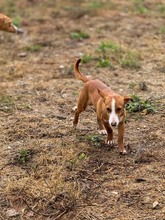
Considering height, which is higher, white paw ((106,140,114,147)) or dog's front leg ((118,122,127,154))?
dog's front leg ((118,122,127,154))

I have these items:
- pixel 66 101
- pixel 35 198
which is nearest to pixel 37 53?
pixel 66 101

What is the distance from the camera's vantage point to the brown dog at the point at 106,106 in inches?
195

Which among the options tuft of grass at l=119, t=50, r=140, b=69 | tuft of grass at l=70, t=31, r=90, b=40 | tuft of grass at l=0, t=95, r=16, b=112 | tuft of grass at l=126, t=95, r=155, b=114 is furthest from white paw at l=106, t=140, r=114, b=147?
tuft of grass at l=70, t=31, r=90, b=40

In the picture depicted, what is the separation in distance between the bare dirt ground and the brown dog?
0.57ft

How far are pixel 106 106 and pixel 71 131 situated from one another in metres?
1.04

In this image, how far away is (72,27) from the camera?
10.6 metres

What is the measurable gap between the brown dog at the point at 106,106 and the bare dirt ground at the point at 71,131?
0.57 ft

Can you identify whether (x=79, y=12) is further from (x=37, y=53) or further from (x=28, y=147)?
(x=28, y=147)

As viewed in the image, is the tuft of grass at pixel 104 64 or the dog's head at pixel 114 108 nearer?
the dog's head at pixel 114 108

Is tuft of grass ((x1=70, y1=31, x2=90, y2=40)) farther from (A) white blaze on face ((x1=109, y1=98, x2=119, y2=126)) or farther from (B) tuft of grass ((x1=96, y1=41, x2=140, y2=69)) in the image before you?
(A) white blaze on face ((x1=109, y1=98, x2=119, y2=126))

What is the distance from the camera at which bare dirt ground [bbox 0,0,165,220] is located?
449 centimetres

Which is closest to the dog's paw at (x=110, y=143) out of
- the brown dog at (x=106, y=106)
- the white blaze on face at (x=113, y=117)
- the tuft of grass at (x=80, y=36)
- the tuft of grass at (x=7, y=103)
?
the brown dog at (x=106, y=106)

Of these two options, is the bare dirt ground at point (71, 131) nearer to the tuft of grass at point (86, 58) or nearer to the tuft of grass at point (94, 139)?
the tuft of grass at point (94, 139)

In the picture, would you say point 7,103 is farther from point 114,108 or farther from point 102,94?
point 114,108
